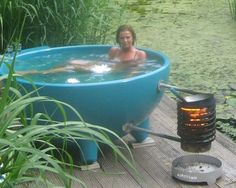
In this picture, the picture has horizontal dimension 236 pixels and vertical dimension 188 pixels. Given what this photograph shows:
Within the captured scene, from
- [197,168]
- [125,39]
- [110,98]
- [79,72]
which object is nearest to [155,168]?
[197,168]

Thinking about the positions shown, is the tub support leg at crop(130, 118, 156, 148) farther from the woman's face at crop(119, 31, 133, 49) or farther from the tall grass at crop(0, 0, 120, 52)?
the tall grass at crop(0, 0, 120, 52)

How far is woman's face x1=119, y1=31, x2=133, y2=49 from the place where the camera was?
4070mm

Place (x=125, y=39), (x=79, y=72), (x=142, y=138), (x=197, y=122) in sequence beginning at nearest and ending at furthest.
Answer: (x=197, y=122) < (x=142, y=138) < (x=79, y=72) < (x=125, y=39)

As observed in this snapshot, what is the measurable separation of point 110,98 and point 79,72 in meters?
0.64

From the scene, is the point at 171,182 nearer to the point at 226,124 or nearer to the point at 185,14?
the point at 226,124

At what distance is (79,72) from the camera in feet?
13.1

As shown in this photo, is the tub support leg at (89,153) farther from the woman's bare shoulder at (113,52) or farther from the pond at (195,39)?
the pond at (195,39)

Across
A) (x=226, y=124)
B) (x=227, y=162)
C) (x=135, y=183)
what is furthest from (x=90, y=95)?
(x=226, y=124)

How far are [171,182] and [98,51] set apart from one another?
4.29 ft

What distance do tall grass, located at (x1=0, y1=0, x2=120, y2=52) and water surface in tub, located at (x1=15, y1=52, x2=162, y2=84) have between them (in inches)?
29.1

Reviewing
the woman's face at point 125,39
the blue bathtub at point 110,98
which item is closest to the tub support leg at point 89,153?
the blue bathtub at point 110,98

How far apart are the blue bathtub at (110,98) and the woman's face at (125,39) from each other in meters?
0.48

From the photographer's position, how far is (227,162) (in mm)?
3605

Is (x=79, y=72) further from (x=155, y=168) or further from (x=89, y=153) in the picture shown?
(x=155, y=168)
